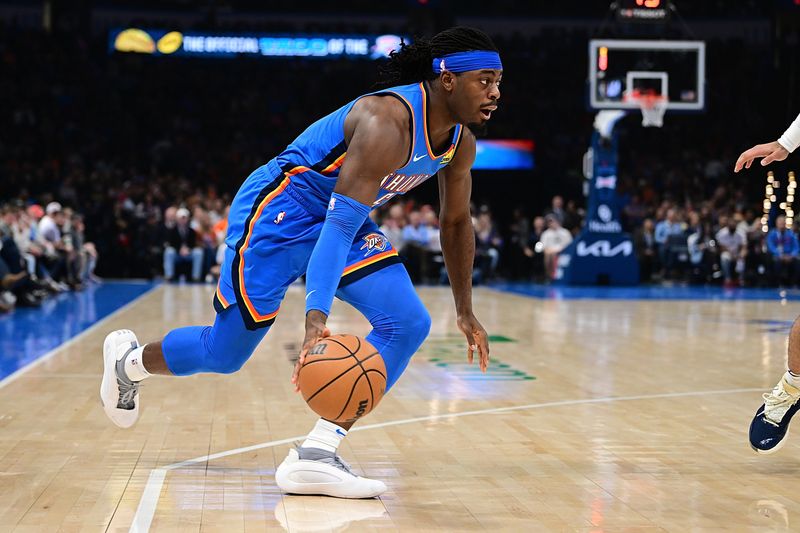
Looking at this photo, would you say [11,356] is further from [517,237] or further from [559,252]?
[517,237]

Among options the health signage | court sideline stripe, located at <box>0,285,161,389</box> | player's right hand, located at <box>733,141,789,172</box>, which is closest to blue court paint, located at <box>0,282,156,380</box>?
court sideline stripe, located at <box>0,285,161,389</box>

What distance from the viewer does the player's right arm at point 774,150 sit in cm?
457

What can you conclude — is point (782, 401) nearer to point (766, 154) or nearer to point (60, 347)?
point (766, 154)

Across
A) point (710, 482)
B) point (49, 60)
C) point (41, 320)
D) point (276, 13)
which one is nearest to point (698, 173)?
point (276, 13)

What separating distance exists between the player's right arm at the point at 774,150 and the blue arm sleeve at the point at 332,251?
170 centimetres

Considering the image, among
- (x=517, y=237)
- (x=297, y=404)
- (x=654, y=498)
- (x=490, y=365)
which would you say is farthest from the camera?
(x=517, y=237)

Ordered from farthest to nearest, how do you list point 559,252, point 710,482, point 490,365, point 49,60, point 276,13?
point 276,13
point 49,60
point 559,252
point 490,365
point 710,482

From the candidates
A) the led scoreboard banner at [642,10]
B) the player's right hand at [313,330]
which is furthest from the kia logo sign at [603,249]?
the player's right hand at [313,330]

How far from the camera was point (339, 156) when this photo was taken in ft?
13.5

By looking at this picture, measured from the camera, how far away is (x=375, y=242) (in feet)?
13.8

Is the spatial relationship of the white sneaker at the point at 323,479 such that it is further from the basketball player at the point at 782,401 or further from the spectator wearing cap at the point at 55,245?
the spectator wearing cap at the point at 55,245

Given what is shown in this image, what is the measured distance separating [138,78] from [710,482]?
77.4 feet

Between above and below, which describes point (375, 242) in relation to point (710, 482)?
above

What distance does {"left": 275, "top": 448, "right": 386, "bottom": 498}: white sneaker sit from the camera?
4.07m
